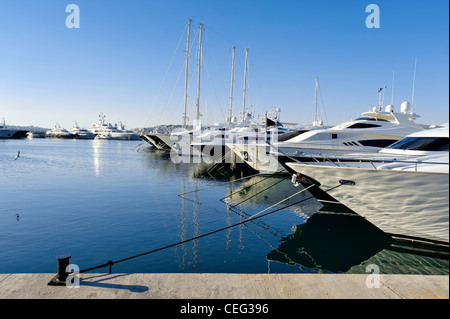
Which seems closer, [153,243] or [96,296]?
[96,296]

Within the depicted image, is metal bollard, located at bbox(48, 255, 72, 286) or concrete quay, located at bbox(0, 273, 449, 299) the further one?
metal bollard, located at bbox(48, 255, 72, 286)

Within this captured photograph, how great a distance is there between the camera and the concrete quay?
4859 millimetres

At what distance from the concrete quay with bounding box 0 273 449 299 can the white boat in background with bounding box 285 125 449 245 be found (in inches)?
35.9

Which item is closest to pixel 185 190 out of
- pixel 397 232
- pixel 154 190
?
pixel 154 190

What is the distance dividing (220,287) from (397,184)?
4.40 metres

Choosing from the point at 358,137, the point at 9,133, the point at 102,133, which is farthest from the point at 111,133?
the point at 358,137

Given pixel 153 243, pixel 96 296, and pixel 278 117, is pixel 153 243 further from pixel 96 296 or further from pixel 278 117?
pixel 278 117

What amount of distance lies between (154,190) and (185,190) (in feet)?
6.58

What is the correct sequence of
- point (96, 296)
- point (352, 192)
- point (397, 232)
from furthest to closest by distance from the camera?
point (352, 192) < point (397, 232) < point (96, 296)

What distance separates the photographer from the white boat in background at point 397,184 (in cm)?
527

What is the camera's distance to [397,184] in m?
6.64

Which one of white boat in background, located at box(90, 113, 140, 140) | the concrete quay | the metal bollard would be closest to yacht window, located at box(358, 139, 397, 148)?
the concrete quay

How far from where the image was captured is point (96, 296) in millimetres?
4875

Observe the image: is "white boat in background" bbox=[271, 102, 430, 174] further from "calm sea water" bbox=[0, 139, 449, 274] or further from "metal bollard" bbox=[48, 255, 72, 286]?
"metal bollard" bbox=[48, 255, 72, 286]
